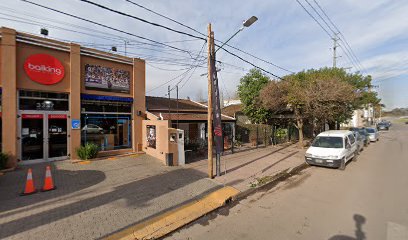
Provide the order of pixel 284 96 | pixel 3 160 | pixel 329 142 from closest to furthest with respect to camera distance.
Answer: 1. pixel 3 160
2. pixel 329 142
3. pixel 284 96

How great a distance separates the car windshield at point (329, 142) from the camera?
34.2 ft

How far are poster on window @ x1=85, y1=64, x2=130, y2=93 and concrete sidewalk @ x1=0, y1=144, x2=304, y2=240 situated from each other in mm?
3956

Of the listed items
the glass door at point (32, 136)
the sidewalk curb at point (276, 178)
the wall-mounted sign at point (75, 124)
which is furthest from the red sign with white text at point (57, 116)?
the sidewalk curb at point (276, 178)

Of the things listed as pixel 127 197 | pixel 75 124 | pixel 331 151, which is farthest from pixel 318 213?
pixel 75 124

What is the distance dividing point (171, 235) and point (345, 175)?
308 inches

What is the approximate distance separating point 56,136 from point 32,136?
0.88 m

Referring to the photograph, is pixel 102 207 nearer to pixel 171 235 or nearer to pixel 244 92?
pixel 171 235

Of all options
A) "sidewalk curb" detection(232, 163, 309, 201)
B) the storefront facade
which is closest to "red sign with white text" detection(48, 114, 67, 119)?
the storefront facade

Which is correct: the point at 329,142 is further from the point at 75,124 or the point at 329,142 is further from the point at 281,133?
the point at 75,124

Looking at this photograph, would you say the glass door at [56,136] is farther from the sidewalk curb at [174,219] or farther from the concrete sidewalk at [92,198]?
the sidewalk curb at [174,219]

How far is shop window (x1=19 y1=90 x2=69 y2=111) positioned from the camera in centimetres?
919

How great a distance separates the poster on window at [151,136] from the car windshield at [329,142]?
27.6ft

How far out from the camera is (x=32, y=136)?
930cm

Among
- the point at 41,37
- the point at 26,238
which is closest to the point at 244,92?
the point at 41,37
